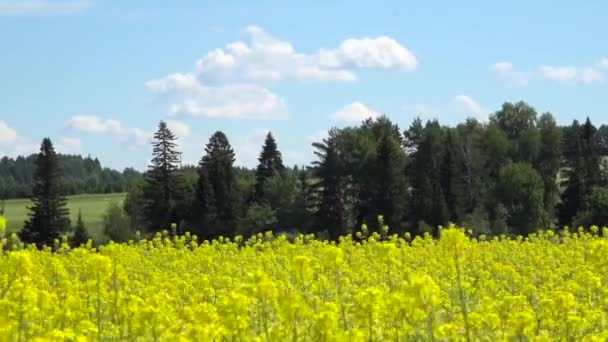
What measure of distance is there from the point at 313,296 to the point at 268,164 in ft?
173

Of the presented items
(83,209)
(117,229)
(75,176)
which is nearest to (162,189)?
(117,229)

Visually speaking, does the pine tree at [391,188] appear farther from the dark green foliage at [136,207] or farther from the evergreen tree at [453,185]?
the dark green foliage at [136,207]

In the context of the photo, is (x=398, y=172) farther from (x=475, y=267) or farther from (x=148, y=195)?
(x=475, y=267)

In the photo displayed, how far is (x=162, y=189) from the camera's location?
57.5m

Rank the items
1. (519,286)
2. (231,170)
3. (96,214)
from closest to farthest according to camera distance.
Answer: (519,286), (231,170), (96,214)

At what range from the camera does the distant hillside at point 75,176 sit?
408 ft

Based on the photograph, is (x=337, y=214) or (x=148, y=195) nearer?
(x=337, y=214)

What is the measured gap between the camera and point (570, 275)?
15.8 metres

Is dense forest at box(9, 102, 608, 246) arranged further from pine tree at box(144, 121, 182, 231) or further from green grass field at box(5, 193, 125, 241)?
green grass field at box(5, 193, 125, 241)

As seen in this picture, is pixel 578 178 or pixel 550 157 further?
pixel 550 157

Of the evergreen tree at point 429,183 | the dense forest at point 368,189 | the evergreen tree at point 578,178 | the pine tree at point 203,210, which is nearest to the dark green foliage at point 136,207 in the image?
the dense forest at point 368,189

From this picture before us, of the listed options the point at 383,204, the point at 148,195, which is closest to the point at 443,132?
the point at 383,204

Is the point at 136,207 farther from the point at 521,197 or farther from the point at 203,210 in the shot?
the point at 521,197

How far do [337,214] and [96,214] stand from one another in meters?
47.2
